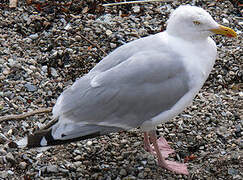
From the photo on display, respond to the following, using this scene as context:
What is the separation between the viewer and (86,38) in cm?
483

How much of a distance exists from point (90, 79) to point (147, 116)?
494 mm

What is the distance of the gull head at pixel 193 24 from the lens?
340cm

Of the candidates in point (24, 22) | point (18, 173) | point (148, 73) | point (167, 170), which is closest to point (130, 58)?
point (148, 73)

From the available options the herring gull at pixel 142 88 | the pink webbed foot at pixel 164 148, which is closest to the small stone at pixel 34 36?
the herring gull at pixel 142 88

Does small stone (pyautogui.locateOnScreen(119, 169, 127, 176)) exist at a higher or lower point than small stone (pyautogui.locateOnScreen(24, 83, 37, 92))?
lower

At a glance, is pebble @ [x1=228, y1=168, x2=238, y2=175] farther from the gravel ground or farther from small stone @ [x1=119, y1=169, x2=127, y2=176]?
small stone @ [x1=119, y1=169, x2=127, y2=176]

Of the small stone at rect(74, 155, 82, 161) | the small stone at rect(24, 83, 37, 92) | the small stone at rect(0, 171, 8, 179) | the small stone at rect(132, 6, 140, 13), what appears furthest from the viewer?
the small stone at rect(132, 6, 140, 13)

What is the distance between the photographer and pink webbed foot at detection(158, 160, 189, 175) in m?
3.66

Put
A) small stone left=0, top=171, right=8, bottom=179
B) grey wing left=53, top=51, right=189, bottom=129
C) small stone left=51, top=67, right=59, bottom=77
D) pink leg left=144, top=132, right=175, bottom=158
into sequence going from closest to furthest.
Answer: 1. grey wing left=53, top=51, right=189, bottom=129
2. small stone left=0, top=171, right=8, bottom=179
3. pink leg left=144, top=132, right=175, bottom=158
4. small stone left=51, top=67, right=59, bottom=77

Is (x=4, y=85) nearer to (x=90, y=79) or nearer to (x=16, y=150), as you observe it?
(x=16, y=150)

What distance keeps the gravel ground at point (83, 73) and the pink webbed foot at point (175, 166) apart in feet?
0.18

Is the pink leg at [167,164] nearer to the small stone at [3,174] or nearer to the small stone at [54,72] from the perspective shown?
the small stone at [3,174]

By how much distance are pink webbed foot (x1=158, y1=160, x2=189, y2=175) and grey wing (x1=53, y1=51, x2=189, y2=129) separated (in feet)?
1.69

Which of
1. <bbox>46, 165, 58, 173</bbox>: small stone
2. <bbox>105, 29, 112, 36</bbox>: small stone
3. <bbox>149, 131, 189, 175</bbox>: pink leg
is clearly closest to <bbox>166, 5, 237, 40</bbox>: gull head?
<bbox>149, 131, 189, 175</bbox>: pink leg
